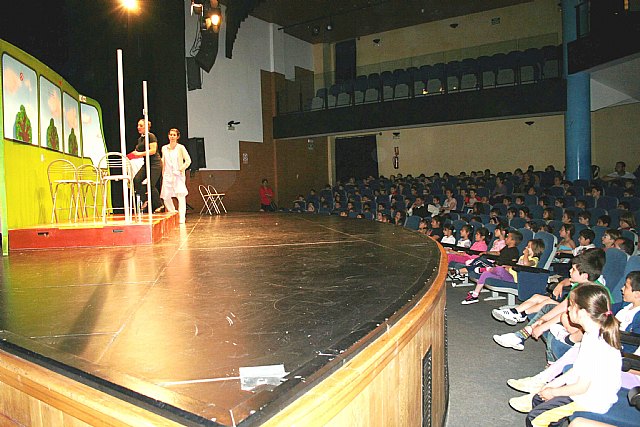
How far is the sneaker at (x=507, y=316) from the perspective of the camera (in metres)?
4.39

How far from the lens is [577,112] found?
34.7ft

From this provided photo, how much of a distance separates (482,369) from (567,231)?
2978 millimetres

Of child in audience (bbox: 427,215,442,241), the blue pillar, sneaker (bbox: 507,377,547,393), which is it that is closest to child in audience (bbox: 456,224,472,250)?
child in audience (bbox: 427,215,442,241)

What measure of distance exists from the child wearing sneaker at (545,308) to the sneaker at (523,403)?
2.54ft

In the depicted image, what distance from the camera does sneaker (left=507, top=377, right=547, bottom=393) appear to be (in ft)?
10.2

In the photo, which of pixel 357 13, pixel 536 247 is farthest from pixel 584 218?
pixel 357 13

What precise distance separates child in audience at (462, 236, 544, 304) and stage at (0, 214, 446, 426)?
184 centimetres

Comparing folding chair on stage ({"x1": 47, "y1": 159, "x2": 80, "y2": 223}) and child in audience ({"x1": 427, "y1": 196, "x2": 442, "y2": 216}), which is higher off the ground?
folding chair on stage ({"x1": 47, "y1": 159, "x2": 80, "y2": 223})

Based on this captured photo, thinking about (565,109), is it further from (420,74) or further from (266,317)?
(266,317)

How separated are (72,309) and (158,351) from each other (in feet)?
2.79

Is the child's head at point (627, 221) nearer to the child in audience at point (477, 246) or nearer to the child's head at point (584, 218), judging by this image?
the child's head at point (584, 218)

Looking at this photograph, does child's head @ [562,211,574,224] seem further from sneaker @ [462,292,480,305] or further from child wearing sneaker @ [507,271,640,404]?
child wearing sneaker @ [507,271,640,404]

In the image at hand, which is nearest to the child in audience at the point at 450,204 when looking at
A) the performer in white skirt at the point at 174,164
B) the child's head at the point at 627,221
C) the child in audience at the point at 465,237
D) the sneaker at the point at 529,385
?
the child in audience at the point at 465,237

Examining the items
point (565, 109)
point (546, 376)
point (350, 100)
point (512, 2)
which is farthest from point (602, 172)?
point (546, 376)
